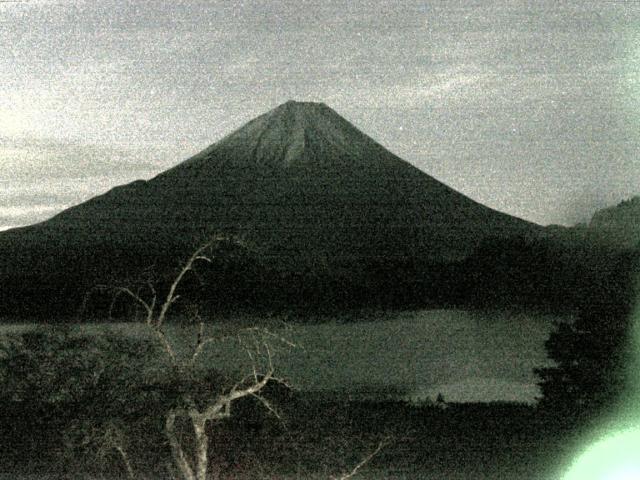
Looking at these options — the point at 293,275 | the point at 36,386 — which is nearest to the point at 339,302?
the point at 293,275

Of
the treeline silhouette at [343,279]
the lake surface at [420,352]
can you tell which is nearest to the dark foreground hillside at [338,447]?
the treeline silhouette at [343,279]

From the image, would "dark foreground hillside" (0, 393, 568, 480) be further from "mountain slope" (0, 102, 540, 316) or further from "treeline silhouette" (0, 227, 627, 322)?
"mountain slope" (0, 102, 540, 316)

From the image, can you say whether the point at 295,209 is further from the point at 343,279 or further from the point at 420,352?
the point at 420,352

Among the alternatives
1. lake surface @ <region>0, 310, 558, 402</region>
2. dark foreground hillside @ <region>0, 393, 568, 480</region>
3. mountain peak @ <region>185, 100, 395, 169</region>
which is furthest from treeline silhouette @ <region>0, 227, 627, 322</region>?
mountain peak @ <region>185, 100, 395, 169</region>

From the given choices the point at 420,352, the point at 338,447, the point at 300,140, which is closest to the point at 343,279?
the point at 420,352

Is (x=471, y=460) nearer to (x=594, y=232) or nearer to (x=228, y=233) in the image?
(x=228, y=233)

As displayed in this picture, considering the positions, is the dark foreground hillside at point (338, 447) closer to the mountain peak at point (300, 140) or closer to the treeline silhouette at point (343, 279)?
the treeline silhouette at point (343, 279)
